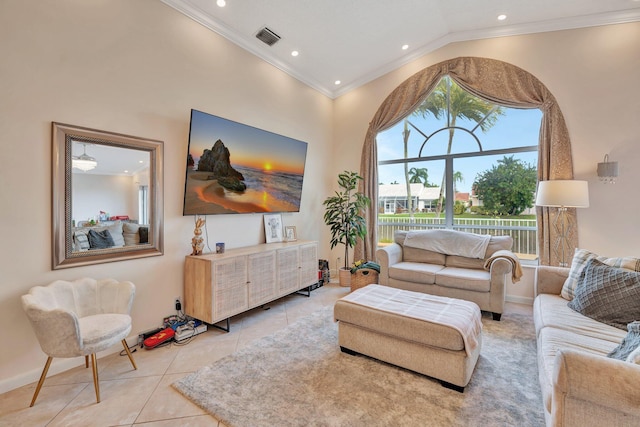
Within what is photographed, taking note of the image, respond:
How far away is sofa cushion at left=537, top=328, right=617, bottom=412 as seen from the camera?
64.2 inches

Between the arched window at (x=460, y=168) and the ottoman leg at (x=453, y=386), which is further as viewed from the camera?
the arched window at (x=460, y=168)

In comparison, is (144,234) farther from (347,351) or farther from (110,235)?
(347,351)

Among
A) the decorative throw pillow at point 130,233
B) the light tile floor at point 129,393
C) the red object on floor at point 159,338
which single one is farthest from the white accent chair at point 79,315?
the decorative throw pillow at point 130,233

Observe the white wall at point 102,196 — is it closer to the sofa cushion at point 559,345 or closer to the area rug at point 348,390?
the area rug at point 348,390

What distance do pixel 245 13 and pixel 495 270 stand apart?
13.6ft

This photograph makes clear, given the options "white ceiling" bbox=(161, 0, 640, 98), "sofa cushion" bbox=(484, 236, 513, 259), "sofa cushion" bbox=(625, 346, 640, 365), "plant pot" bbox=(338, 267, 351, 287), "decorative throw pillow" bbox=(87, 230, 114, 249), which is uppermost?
"white ceiling" bbox=(161, 0, 640, 98)

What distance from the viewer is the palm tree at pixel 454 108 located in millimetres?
4215

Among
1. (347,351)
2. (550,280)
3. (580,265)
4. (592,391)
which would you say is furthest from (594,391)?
(550,280)

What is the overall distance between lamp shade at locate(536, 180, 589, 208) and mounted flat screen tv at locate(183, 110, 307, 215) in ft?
10.6

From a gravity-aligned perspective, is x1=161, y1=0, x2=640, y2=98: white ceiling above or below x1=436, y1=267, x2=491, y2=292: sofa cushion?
above

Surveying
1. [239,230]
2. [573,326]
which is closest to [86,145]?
[239,230]

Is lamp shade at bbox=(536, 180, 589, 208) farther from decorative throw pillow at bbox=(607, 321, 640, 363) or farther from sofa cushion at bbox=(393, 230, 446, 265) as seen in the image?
decorative throw pillow at bbox=(607, 321, 640, 363)

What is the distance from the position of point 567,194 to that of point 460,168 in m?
1.55

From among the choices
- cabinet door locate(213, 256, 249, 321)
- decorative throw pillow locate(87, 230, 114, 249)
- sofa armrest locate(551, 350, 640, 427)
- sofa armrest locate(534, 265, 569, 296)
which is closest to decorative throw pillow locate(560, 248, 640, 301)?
sofa armrest locate(534, 265, 569, 296)
